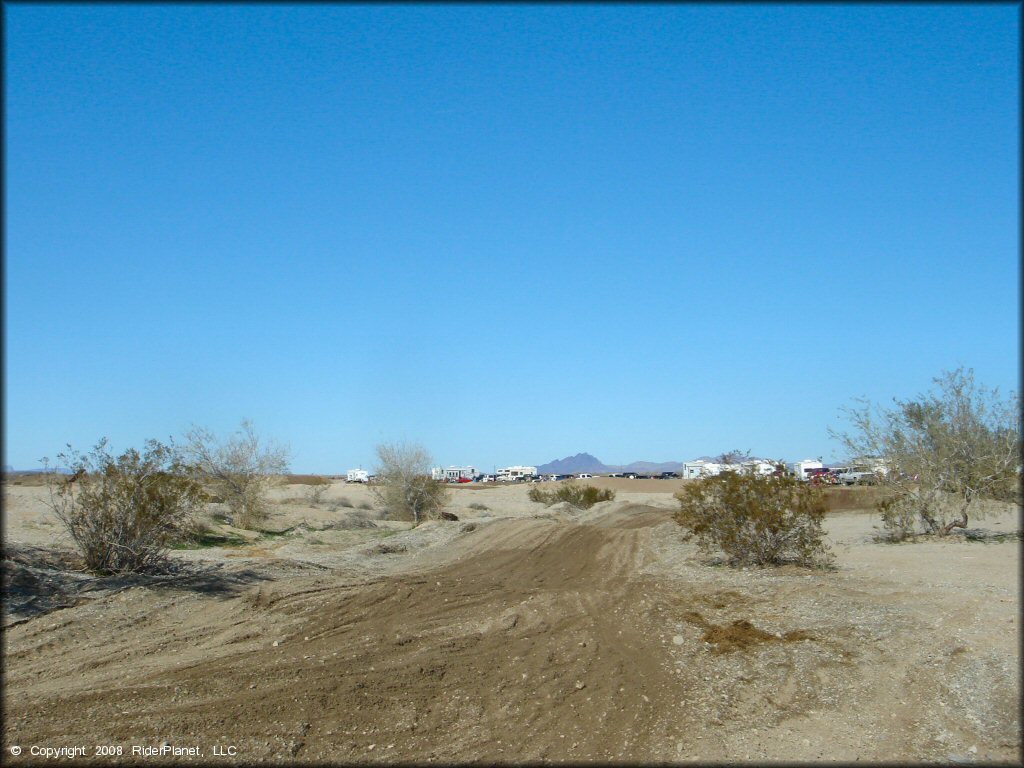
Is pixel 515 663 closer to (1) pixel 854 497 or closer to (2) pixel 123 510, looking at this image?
(2) pixel 123 510

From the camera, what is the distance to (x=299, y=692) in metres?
8.81

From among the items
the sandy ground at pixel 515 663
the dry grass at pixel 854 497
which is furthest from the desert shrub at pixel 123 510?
the dry grass at pixel 854 497

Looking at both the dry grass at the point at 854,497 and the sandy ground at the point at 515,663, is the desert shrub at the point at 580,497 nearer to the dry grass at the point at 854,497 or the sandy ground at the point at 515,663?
the dry grass at the point at 854,497

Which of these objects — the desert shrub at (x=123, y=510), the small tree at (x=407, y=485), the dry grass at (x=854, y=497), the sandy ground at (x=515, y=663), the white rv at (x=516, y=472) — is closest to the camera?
the sandy ground at (x=515, y=663)

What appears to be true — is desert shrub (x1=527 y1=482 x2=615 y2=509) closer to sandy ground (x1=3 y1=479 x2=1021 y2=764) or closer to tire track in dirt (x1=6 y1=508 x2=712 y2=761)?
sandy ground (x1=3 y1=479 x2=1021 y2=764)

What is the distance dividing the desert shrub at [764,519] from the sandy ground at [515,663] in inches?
24.6

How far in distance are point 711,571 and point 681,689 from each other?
8199mm

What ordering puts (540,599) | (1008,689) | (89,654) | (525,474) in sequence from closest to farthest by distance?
(1008,689) < (89,654) < (540,599) < (525,474)

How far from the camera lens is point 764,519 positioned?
17.1 metres

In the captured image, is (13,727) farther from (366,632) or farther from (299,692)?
(366,632)

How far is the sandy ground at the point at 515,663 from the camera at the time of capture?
307 inches

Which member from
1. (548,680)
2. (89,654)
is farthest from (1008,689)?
(89,654)

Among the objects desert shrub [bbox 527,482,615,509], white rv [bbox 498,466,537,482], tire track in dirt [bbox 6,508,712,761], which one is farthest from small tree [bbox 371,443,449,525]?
white rv [bbox 498,466,537,482]

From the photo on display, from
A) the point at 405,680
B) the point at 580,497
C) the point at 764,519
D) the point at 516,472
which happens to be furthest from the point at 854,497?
the point at 516,472
